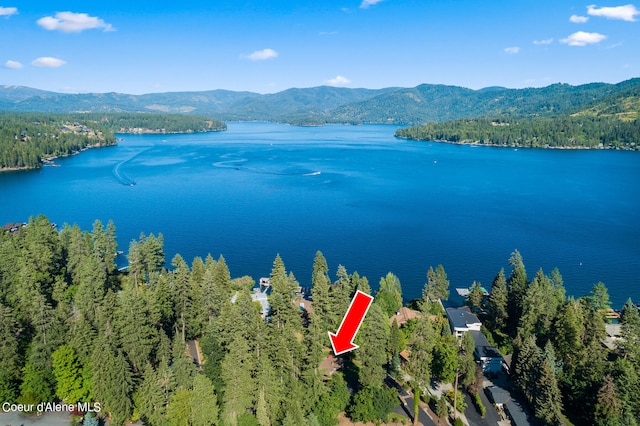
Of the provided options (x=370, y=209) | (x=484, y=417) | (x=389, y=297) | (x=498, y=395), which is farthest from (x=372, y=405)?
(x=370, y=209)

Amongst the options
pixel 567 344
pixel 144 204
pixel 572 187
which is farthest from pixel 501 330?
pixel 572 187

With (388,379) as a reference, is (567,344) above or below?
above

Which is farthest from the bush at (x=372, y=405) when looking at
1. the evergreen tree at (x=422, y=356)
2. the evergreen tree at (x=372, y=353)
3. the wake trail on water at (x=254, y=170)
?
the wake trail on water at (x=254, y=170)

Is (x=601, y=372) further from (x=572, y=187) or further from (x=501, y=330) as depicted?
(x=572, y=187)

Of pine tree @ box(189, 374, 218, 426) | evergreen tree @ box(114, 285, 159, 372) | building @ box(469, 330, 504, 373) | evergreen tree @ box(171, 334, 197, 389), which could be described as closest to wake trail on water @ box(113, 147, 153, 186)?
evergreen tree @ box(114, 285, 159, 372)

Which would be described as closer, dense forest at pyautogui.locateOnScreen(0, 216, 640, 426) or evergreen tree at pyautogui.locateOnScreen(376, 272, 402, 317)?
dense forest at pyautogui.locateOnScreen(0, 216, 640, 426)

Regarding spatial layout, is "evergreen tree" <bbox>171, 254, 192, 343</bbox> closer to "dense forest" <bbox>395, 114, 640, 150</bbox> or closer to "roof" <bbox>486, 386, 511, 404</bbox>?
"roof" <bbox>486, 386, 511, 404</bbox>
